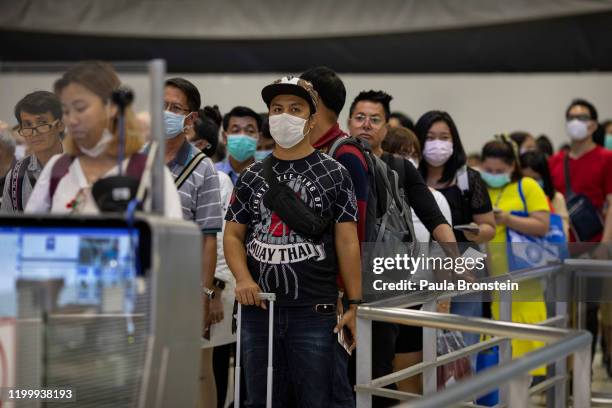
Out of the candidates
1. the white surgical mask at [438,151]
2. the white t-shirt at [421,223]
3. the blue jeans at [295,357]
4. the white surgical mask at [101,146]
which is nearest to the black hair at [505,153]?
the white surgical mask at [438,151]

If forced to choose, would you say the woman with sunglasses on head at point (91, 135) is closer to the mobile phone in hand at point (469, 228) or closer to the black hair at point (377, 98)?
the black hair at point (377, 98)

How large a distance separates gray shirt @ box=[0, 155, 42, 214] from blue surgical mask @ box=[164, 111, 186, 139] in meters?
0.69

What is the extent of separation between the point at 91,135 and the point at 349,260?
4.29ft

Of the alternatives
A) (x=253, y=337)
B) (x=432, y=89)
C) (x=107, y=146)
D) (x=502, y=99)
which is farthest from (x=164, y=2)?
(x=107, y=146)

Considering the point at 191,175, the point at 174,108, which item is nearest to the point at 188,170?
the point at 191,175

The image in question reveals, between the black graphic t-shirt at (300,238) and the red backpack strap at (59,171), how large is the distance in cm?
106

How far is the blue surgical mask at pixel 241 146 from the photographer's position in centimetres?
483

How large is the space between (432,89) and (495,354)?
4.61m

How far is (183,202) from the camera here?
11.4ft

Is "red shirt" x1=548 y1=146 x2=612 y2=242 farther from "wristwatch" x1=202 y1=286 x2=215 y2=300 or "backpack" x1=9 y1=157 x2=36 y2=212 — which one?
"backpack" x1=9 y1=157 x2=36 y2=212

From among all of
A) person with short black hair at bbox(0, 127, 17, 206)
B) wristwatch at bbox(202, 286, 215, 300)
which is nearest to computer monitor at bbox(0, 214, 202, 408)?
person with short black hair at bbox(0, 127, 17, 206)

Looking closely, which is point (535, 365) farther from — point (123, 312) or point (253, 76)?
point (253, 76)

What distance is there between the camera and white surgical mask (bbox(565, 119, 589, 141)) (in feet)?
21.1

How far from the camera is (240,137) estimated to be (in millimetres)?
4828
